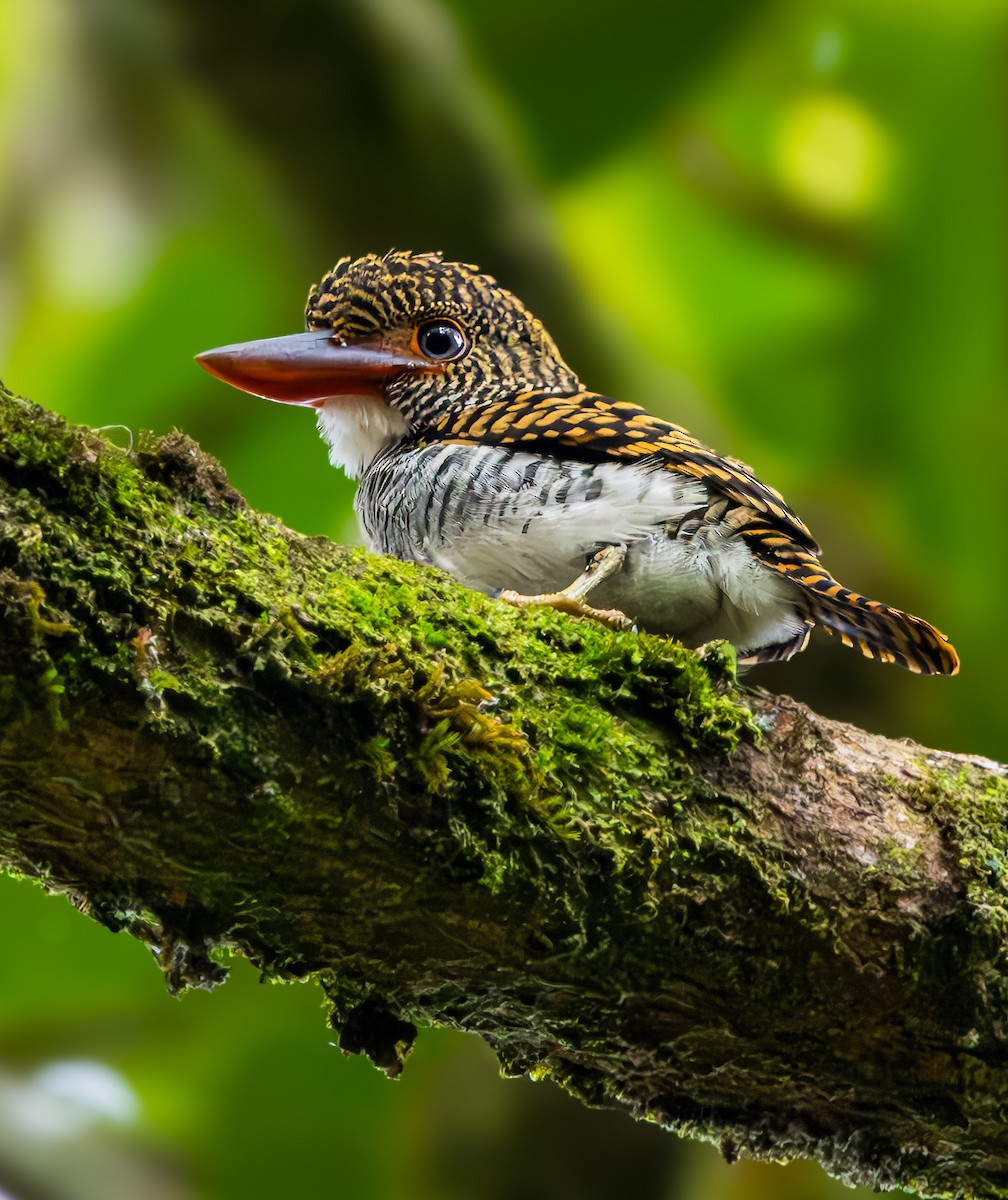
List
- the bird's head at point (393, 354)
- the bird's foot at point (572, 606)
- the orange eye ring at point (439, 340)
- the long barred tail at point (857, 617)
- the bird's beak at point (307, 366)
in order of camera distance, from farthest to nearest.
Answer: the orange eye ring at point (439, 340)
the bird's head at point (393, 354)
the bird's beak at point (307, 366)
the long barred tail at point (857, 617)
the bird's foot at point (572, 606)

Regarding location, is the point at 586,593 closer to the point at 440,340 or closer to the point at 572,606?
the point at 572,606

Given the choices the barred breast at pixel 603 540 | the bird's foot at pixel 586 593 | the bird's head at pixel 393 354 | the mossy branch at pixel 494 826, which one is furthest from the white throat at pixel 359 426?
the mossy branch at pixel 494 826

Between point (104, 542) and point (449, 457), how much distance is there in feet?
4.43

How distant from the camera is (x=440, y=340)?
3.47 m

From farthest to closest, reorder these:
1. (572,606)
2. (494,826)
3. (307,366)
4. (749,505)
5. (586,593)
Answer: (307,366) < (749,505) < (586,593) < (572,606) < (494,826)

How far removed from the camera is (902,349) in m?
4.84

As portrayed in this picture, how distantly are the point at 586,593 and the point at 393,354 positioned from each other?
1185mm

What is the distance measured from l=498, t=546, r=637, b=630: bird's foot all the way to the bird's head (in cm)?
81

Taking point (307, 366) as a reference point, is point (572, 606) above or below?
below

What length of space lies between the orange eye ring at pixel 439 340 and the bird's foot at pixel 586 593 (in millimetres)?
1048

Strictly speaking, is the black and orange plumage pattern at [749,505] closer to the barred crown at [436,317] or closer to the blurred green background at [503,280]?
the barred crown at [436,317]

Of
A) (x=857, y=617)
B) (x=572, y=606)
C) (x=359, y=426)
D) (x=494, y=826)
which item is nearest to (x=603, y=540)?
(x=572, y=606)

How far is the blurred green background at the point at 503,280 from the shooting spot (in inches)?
166

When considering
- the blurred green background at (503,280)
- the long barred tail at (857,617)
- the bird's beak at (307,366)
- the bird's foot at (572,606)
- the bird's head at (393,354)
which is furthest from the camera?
the blurred green background at (503,280)
